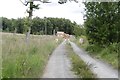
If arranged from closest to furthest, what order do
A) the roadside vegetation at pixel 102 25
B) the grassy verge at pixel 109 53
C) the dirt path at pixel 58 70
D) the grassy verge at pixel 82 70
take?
the grassy verge at pixel 82 70 → the dirt path at pixel 58 70 → the grassy verge at pixel 109 53 → the roadside vegetation at pixel 102 25

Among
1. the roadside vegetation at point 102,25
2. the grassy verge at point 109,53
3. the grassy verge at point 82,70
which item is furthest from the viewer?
the roadside vegetation at point 102,25

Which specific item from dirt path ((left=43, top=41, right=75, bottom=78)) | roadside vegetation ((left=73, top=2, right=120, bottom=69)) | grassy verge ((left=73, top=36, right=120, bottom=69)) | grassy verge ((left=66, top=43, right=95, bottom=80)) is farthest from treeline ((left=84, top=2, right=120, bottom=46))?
grassy verge ((left=66, top=43, right=95, bottom=80))

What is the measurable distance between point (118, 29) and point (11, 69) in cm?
1996

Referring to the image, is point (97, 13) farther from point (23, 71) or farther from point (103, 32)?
point (23, 71)

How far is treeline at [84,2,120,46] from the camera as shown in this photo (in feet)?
99.5

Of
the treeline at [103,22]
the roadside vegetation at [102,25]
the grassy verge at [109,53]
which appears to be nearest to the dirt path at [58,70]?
the grassy verge at [109,53]

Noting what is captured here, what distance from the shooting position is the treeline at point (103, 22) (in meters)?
30.3

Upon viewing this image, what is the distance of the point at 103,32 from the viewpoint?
104ft

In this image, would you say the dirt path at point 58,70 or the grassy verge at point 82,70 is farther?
the dirt path at point 58,70

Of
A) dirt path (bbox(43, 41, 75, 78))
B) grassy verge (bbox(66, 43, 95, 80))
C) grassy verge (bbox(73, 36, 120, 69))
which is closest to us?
grassy verge (bbox(66, 43, 95, 80))

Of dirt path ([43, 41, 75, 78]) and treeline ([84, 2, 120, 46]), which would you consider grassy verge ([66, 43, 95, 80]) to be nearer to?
dirt path ([43, 41, 75, 78])

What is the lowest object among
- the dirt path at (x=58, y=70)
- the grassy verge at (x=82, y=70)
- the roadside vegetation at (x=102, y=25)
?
the dirt path at (x=58, y=70)

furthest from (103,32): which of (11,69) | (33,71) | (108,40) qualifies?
(11,69)

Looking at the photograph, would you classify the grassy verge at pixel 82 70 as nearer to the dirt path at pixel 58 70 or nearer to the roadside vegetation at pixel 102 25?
the dirt path at pixel 58 70
